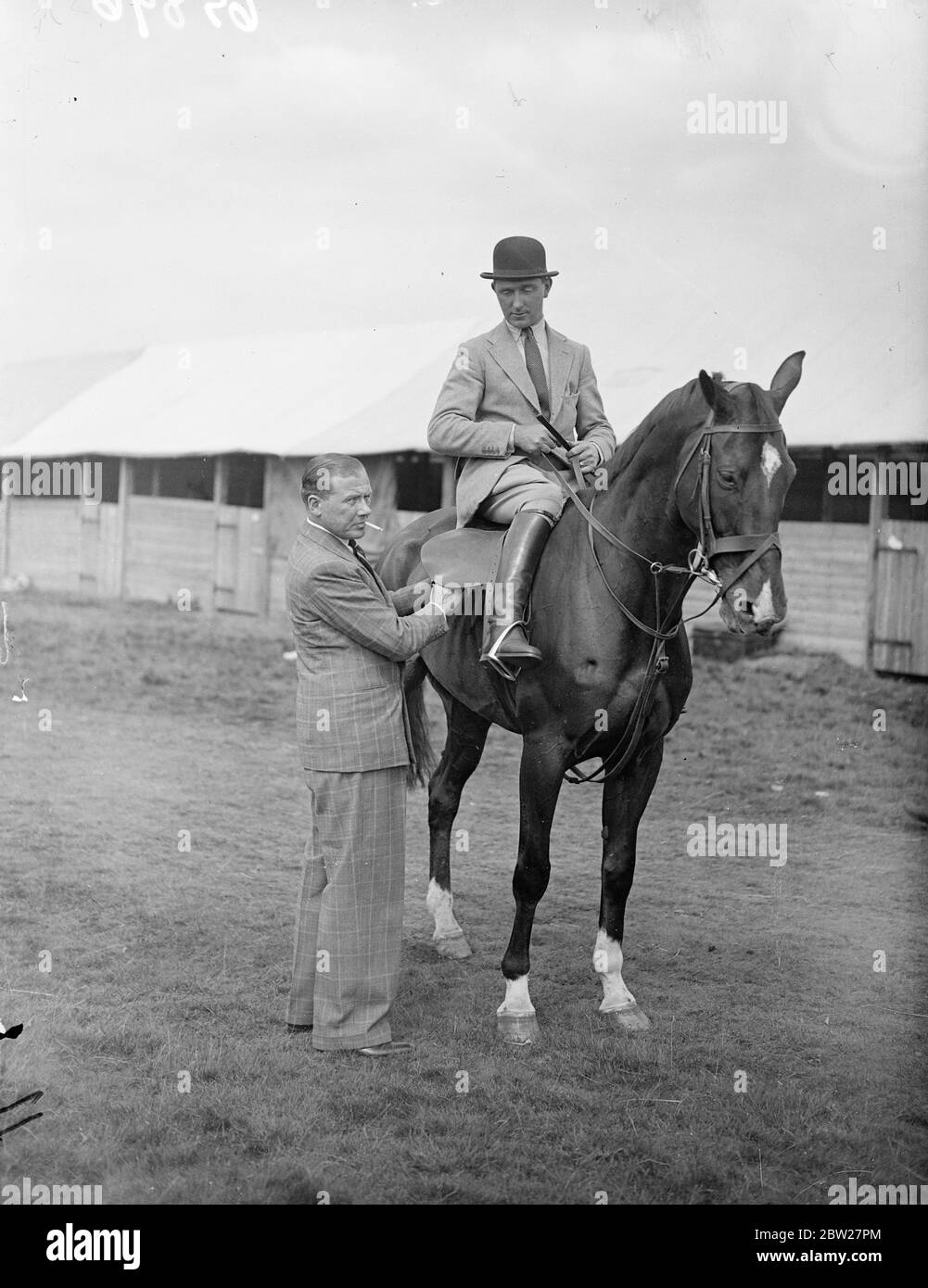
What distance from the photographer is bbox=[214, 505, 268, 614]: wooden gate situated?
564 inches

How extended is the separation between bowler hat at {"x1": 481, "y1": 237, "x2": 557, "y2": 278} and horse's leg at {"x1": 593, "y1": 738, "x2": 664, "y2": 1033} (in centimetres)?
205

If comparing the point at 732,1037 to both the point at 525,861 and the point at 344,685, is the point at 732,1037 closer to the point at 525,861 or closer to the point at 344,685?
the point at 525,861

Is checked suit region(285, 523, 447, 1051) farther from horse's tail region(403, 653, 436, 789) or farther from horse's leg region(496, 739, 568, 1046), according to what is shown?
horse's tail region(403, 653, 436, 789)

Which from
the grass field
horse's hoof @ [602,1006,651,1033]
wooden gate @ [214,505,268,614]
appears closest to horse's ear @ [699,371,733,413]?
the grass field

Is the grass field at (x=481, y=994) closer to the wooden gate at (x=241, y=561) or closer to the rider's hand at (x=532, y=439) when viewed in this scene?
the rider's hand at (x=532, y=439)

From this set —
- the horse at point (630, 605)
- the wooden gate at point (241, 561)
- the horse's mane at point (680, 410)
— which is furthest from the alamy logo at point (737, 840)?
the wooden gate at point (241, 561)

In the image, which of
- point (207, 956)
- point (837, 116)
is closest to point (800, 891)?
point (207, 956)

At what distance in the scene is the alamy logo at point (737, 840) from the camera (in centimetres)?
721

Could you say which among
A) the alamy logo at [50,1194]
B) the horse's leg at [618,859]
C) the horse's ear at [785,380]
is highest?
the horse's ear at [785,380]

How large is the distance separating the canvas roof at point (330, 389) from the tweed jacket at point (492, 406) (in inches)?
139

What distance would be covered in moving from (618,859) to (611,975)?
1.59 ft

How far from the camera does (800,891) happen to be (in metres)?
6.55

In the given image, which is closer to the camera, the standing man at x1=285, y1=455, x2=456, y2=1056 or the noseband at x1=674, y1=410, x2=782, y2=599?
the noseband at x1=674, y1=410, x2=782, y2=599

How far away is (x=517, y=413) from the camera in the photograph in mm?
5219
